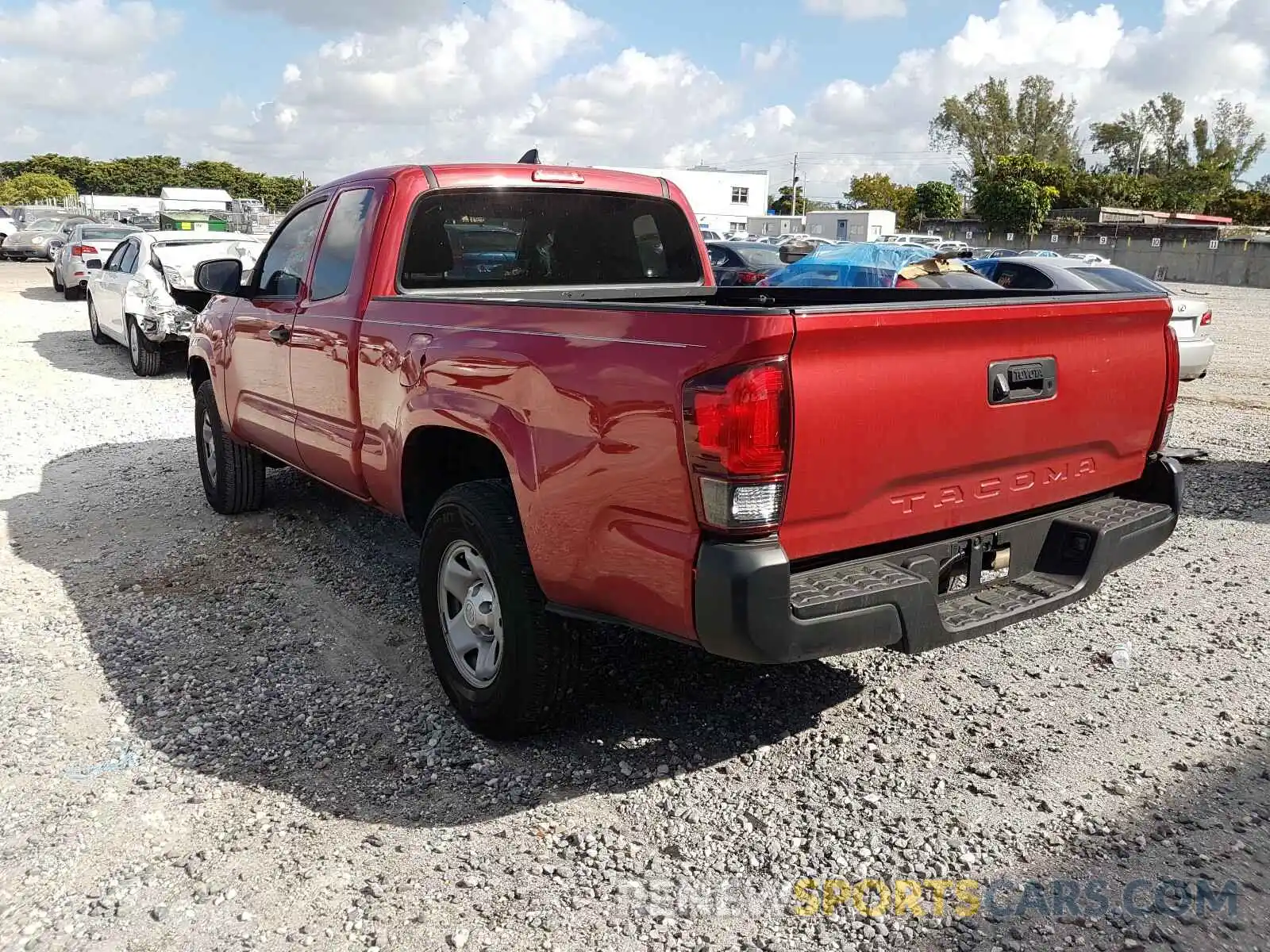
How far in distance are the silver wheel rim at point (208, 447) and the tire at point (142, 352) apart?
574 centimetres

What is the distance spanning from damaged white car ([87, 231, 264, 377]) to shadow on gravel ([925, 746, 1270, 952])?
9.90 metres

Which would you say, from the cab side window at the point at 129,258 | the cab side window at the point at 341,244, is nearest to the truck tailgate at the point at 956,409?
the cab side window at the point at 341,244

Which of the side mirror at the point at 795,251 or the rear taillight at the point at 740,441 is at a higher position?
the side mirror at the point at 795,251

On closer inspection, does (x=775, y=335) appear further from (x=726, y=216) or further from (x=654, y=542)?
(x=726, y=216)

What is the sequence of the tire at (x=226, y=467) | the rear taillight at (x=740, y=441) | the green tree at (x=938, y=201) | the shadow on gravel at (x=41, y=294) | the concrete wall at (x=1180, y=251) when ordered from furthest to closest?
the green tree at (x=938, y=201) → the concrete wall at (x=1180, y=251) → the shadow on gravel at (x=41, y=294) → the tire at (x=226, y=467) → the rear taillight at (x=740, y=441)

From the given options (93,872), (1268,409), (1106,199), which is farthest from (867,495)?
(1106,199)

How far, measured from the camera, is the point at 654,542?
9.02ft

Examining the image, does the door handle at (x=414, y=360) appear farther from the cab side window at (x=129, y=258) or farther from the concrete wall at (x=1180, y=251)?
the concrete wall at (x=1180, y=251)

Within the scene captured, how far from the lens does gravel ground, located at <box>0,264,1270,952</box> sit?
2.64 meters

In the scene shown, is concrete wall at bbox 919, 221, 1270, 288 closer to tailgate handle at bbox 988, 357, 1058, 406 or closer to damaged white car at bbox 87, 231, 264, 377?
damaged white car at bbox 87, 231, 264, 377

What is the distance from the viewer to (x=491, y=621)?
345cm

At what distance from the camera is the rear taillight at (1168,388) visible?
3.56 m

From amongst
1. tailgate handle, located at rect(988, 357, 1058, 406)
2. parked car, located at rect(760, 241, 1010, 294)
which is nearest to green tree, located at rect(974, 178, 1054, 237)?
parked car, located at rect(760, 241, 1010, 294)

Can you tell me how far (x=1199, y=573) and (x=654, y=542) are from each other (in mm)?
3863
